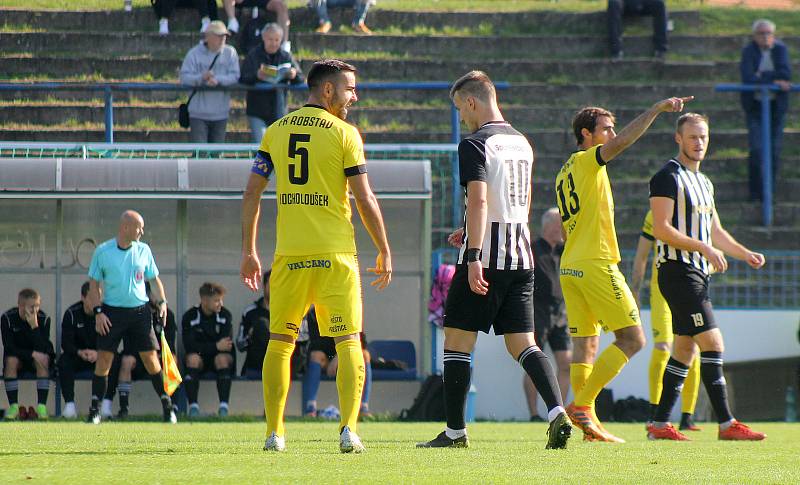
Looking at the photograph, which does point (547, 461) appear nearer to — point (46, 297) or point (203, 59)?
Result: point (46, 297)

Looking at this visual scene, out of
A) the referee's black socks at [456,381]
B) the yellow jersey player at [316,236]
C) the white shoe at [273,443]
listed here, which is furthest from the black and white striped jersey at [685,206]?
the white shoe at [273,443]

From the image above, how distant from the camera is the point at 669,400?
10.2 meters

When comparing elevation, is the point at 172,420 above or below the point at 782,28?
below

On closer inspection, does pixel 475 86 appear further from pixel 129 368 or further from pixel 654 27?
pixel 654 27

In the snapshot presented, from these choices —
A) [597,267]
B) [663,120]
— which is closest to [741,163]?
[663,120]

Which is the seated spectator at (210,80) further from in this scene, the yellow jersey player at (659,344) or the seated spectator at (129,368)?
the yellow jersey player at (659,344)

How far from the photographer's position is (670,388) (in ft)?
33.5

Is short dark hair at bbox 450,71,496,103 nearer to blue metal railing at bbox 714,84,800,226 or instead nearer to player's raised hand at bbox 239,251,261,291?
player's raised hand at bbox 239,251,261,291

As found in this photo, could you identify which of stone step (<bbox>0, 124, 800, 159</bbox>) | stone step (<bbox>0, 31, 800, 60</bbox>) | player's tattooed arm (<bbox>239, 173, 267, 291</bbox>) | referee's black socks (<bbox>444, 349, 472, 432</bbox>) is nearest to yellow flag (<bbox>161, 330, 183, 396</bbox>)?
referee's black socks (<bbox>444, 349, 472, 432</bbox>)

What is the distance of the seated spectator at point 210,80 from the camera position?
16.7 meters

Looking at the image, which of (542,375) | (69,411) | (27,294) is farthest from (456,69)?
(542,375)

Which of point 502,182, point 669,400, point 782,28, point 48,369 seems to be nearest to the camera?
point 502,182

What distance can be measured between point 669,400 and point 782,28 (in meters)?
16.4

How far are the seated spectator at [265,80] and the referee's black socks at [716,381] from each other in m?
8.00
